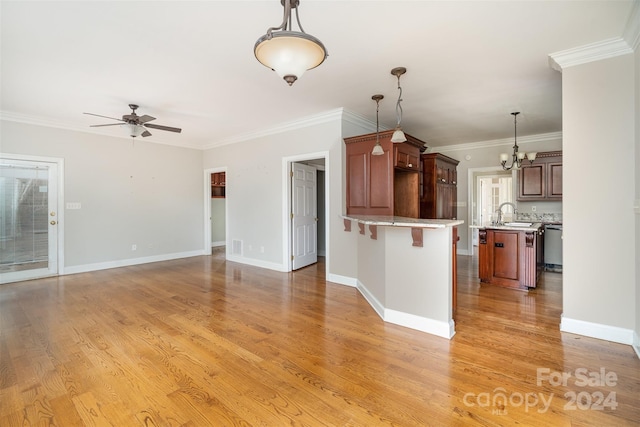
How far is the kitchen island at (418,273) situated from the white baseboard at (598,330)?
40.8 inches

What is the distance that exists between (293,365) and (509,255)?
365 centimetres

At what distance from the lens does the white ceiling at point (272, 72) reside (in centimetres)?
221

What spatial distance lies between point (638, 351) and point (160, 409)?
3.58 meters

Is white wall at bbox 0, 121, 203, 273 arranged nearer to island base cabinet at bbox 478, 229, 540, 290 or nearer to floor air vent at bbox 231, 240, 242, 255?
floor air vent at bbox 231, 240, 242, 255

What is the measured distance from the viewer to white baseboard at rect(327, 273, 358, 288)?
4449 mm

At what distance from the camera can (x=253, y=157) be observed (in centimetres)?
593

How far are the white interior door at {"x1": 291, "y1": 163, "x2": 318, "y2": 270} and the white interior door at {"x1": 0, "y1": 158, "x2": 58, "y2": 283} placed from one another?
4113 mm

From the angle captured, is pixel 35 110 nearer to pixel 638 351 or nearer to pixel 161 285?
pixel 161 285

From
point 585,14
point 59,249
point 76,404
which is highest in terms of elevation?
point 585,14

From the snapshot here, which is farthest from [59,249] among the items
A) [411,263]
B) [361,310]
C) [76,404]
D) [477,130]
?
[477,130]

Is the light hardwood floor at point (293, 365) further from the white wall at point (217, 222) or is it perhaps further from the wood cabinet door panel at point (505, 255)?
the white wall at point (217, 222)

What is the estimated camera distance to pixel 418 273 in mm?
2883

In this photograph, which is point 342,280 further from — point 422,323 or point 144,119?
point 144,119

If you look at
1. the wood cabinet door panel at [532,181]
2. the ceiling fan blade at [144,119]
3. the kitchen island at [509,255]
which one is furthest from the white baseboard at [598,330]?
the ceiling fan blade at [144,119]
